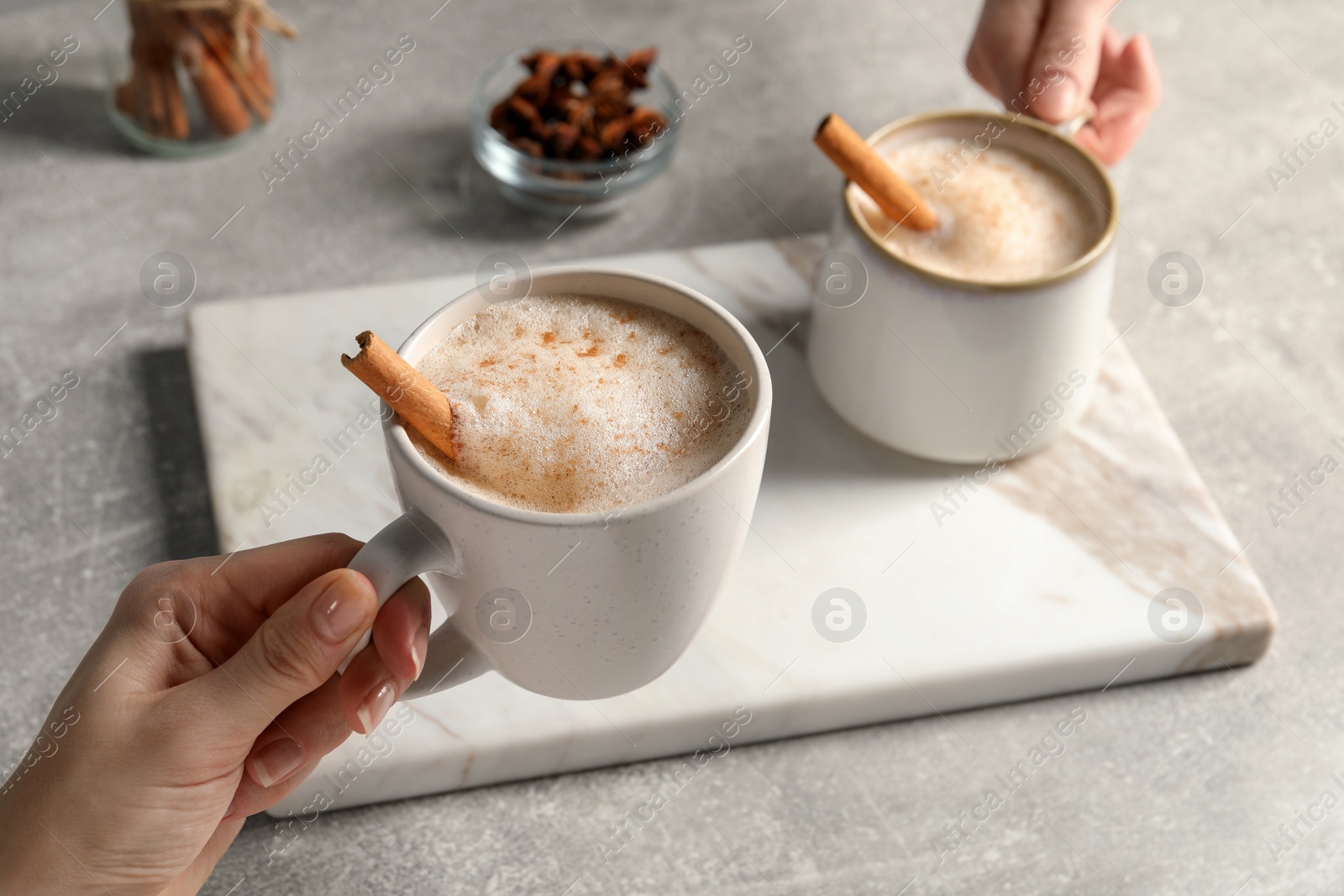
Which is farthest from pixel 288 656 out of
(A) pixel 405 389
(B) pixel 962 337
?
(B) pixel 962 337

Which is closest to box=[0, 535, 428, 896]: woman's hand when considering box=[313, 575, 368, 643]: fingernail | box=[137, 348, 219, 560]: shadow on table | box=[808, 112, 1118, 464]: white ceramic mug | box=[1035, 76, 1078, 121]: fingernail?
box=[313, 575, 368, 643]: fingernail

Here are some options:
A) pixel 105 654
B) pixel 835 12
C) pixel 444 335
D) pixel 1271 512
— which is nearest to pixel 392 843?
pixel 105 654

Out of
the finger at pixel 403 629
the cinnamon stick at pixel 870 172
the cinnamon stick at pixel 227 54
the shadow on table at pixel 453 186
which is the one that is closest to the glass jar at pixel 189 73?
the cinnamon stick at pixel 227 54

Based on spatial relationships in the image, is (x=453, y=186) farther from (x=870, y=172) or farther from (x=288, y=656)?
(x=288, y=656)

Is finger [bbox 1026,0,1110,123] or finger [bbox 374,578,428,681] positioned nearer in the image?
finger [bbox 374,578,428,681]

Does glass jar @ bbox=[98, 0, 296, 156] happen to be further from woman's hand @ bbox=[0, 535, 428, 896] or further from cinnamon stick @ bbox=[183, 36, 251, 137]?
woman's hand @ bbox=[0, 535, 428, 896]

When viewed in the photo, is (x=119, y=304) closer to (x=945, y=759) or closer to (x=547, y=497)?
(x=547, y=497)
